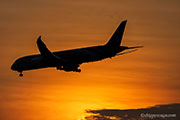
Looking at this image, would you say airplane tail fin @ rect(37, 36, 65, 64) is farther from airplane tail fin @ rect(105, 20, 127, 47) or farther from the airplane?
airplane tail fin @ rect(105, 20, 127, 47)

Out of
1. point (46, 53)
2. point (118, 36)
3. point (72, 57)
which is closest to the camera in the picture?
point (118, 36)

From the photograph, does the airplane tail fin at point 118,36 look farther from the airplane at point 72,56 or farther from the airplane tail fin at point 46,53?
the airplane tail fin at point 46,53

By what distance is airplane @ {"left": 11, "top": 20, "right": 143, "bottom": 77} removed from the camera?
280 feet

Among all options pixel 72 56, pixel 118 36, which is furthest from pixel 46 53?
pixel 118 36

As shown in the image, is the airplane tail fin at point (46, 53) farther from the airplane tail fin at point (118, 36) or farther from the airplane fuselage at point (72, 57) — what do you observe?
the airplane tail fin at point (118, 36)

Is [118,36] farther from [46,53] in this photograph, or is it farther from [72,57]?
[46,53]

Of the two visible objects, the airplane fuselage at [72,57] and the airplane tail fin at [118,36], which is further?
the airplane fuselage at [72,57]

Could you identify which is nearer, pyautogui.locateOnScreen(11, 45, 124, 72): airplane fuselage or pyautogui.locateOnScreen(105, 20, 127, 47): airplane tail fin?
pyautogui.locateOnScreen(105, 20, 127, 47): airplane tail fin

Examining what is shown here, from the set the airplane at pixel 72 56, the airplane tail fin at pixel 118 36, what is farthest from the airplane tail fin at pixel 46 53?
the airplane tail fin at pixel 118 36

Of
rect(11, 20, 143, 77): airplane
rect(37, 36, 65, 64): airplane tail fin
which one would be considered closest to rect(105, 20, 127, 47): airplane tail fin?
rect(11, 20, 143, 77): airplane

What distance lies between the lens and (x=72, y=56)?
88188 mm

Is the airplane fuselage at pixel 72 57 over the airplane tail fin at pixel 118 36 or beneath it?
beneath

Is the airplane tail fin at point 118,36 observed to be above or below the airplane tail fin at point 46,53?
above

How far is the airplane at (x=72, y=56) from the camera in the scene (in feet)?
280
